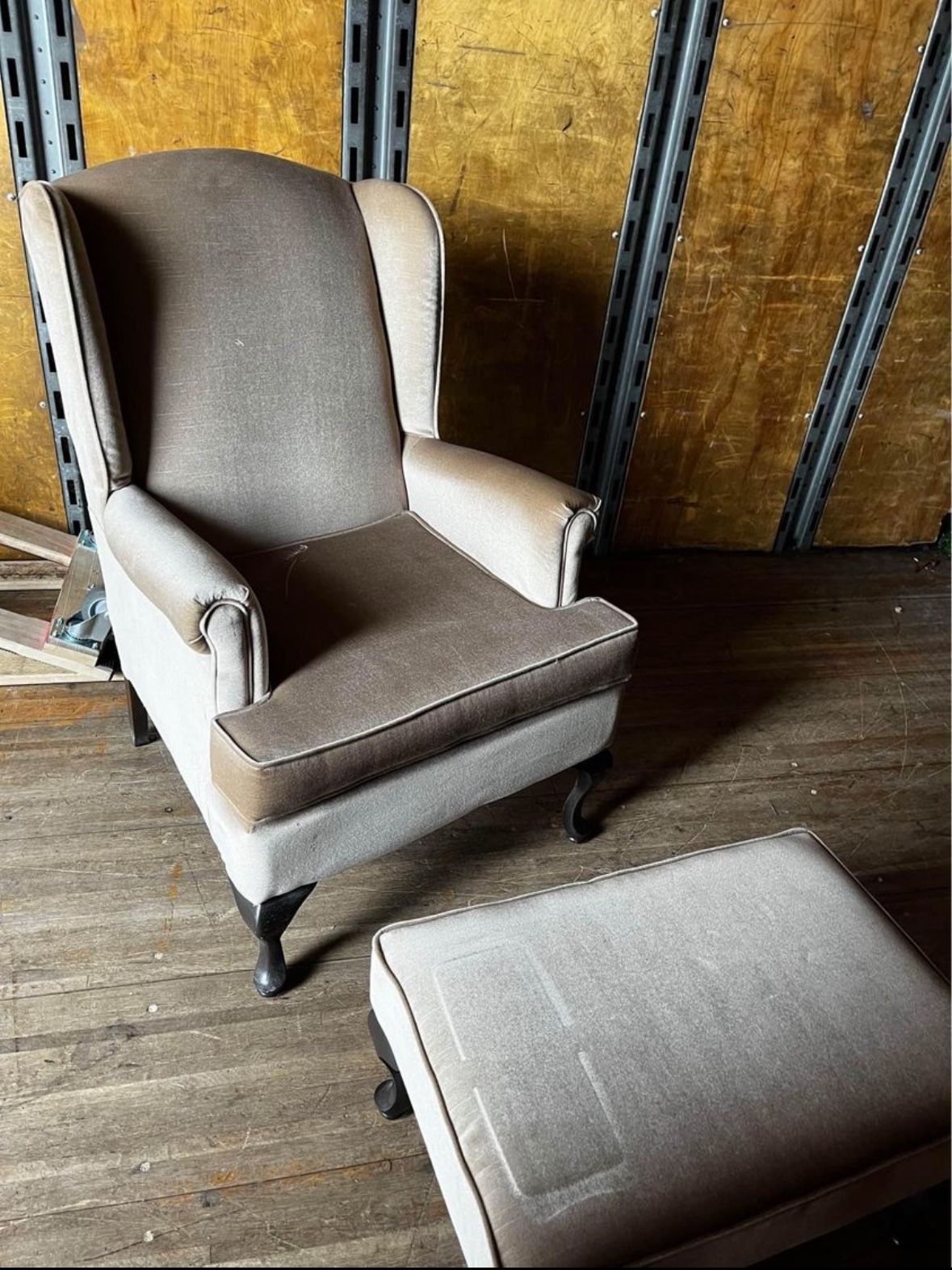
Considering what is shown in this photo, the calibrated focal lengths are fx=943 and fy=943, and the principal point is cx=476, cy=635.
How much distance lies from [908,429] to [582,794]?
1524 millimetres

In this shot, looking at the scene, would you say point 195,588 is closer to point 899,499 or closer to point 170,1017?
point 170,1017

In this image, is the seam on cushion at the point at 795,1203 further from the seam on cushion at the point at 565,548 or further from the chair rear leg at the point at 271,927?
the seam on cushion at the point at 565,548

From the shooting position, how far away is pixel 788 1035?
911 millimetres

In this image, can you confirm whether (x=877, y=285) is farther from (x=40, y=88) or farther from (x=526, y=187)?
(x=40, y=88)

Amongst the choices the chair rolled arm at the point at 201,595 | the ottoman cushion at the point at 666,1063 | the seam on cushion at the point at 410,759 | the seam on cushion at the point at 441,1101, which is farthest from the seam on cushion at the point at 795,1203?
the chair rolled arm at the point at 201,595

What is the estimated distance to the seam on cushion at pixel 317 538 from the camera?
4.96 ft

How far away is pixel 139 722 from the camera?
66.6 inches

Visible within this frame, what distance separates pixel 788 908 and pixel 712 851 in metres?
0.11

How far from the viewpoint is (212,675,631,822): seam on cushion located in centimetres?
114

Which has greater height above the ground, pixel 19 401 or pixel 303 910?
pixel 19 401

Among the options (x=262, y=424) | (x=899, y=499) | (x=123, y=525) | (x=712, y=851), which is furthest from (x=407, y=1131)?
(x=899, y=499)

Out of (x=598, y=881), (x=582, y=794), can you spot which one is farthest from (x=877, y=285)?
(x=598, y=881)

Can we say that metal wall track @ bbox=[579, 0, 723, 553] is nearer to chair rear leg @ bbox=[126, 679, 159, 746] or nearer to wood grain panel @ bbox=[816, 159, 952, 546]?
wood grain panel @ bbox=[816, 159, 952, 546]

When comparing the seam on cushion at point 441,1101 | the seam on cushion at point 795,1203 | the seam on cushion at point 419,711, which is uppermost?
the seam on cushion at point 419,711
